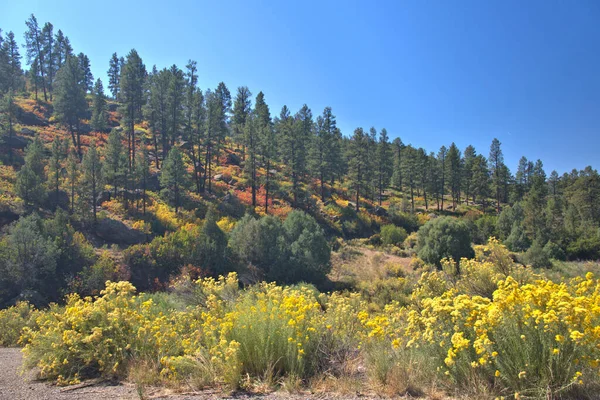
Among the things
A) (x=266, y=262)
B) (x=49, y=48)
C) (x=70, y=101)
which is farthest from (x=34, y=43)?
(x=266, y=262)

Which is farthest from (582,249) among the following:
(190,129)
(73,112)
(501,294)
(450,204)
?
(73,112)

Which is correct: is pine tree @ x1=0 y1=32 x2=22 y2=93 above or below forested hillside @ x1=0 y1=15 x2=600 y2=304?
above

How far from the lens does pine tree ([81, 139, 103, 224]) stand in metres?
27.0

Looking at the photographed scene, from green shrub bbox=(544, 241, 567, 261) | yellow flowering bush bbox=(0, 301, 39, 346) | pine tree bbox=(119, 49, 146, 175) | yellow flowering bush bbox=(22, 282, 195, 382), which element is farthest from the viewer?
pine tree bbox=(119, 49, 146, 175)

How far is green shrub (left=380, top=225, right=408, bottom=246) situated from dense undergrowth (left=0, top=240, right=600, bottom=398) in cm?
3105

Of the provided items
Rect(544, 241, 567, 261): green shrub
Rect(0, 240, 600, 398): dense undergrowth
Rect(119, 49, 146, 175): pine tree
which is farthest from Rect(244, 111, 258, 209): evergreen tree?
Rect(0, 240, 600, 398): dense undergrowth

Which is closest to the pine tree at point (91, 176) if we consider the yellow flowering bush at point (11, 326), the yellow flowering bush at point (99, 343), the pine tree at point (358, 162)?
the yellow flowering bush at point (11, 326)

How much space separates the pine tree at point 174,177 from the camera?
3184 cm

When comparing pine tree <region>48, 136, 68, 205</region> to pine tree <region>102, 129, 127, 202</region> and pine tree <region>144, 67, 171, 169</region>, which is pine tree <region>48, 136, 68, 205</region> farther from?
pine tree <region>144, 67, 171, 169</region>

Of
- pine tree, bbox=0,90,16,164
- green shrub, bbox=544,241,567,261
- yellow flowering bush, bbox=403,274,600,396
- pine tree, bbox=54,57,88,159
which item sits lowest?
green shrub, bbox=544,241,567,261

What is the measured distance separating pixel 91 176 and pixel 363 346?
28619 mm

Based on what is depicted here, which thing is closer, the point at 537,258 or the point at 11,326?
the point at 11,326

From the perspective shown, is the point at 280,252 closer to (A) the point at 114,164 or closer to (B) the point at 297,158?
(A) the point at 114,164

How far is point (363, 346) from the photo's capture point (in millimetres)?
4527
